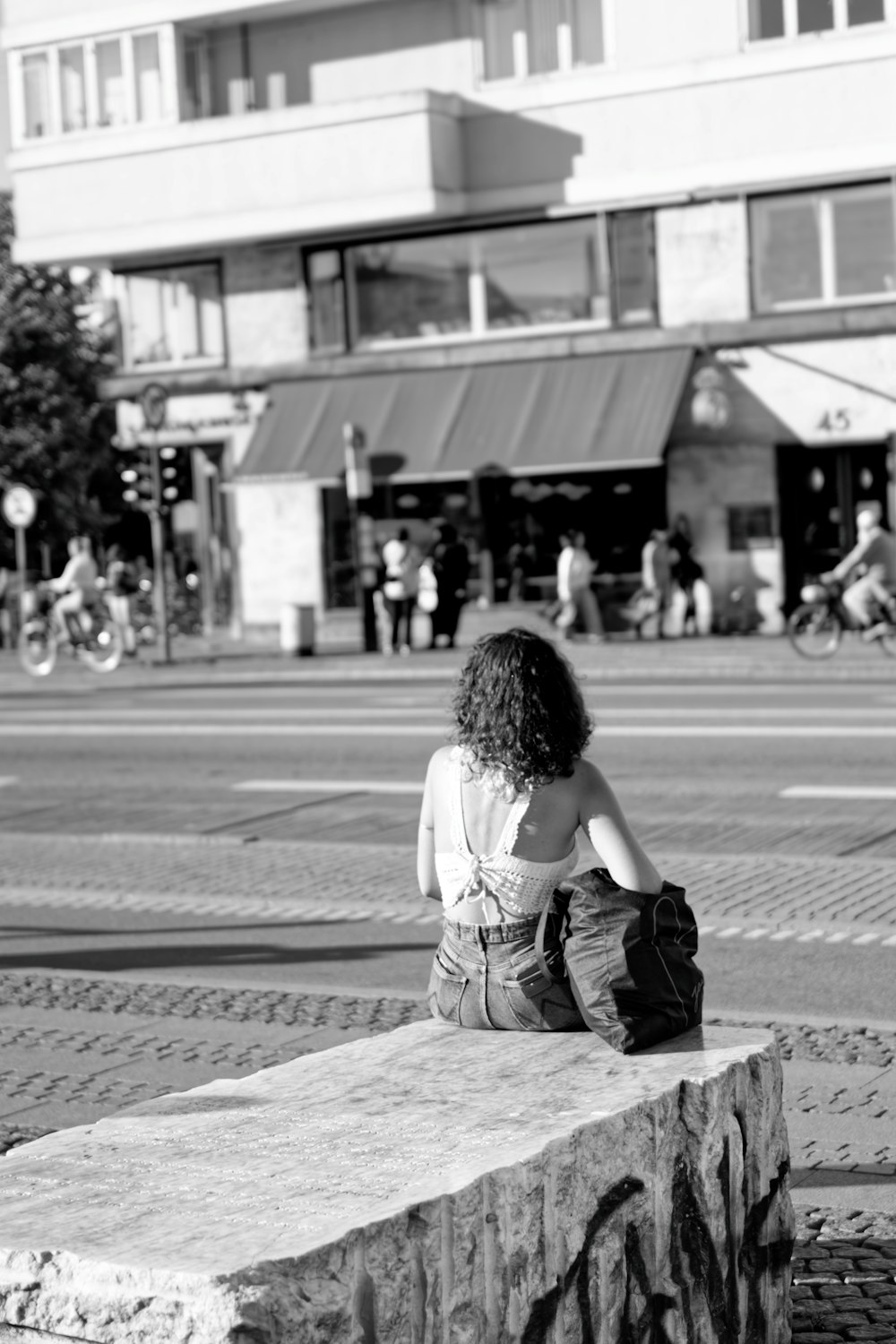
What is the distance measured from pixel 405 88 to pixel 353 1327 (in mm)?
29145

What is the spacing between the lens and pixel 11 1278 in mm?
3090

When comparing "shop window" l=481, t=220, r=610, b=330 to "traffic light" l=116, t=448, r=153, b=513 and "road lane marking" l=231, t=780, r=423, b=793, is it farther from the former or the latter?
"road lane marking" l=231, t=780, r=423, b=793

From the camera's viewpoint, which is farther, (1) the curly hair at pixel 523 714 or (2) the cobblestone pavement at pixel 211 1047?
(2) the cobblestone pavement at pixel 211 1047

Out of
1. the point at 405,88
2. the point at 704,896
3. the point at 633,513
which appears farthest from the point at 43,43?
the point at 704,896

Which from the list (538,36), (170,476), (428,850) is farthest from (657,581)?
(428,850)

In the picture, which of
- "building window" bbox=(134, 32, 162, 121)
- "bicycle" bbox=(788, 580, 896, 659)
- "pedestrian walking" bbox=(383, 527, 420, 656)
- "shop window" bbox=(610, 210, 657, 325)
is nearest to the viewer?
"bicycle" bbox=(788, 580, 896, 659)

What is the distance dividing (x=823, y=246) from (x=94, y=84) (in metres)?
12.2

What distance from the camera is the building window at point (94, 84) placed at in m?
32.0

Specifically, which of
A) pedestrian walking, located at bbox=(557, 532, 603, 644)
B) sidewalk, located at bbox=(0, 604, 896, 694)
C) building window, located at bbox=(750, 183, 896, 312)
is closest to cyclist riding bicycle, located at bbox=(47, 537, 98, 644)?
sidewalk, located at bbox=(0, 604, 896, 694)

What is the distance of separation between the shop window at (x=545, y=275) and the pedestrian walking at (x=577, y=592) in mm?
3921

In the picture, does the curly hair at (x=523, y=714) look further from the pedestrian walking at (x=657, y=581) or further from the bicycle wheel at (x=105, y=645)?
the pedestrian walking at (x=657, y=581)

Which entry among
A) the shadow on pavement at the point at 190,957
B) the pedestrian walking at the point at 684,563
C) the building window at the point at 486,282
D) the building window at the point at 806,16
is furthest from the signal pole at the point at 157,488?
the shadow on pavement at the point at 190,957

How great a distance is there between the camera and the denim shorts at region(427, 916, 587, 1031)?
4363 millimetres

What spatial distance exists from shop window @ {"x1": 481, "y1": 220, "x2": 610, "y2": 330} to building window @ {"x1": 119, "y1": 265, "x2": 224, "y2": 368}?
487cm
